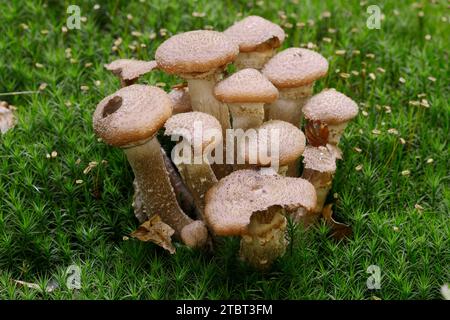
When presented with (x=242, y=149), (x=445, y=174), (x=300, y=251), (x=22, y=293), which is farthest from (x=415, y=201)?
(x=22, y=293)

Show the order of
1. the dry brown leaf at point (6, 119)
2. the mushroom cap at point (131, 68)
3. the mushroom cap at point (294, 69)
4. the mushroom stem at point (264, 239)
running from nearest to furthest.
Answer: the mushroom stem at point (264, 239), the mushroom cap at point (294, 69), the mushroom cap at point (131, 68), the dry brown leaf at point (6, 119)

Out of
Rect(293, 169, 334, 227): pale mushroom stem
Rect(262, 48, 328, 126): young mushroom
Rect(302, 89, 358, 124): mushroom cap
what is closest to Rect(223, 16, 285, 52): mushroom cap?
Rect(262, 48, 328, 126): young mushroom

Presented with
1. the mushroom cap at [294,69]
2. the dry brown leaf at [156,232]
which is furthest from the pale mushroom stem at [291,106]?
the dry brown leaf at [156,232]

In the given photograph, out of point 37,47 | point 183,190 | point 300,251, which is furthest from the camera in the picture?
point 37,47

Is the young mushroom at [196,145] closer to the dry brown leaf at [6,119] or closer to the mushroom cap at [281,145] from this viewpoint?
the mushroom cap at [281,145]

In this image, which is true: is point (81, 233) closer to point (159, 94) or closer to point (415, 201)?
point (159, 94)

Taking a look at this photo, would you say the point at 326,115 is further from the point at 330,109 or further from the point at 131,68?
the point at 131,68
